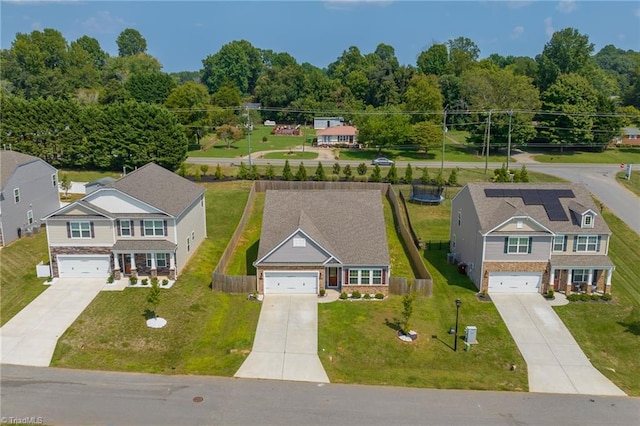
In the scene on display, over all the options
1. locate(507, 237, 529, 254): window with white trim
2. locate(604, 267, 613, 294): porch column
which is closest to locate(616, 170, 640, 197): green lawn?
locate(604, 267, 613, 294): porch column

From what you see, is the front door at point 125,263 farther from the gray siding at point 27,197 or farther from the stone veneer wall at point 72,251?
the gray siding at point 27,197

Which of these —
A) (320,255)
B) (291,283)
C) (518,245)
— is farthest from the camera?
(518,245)

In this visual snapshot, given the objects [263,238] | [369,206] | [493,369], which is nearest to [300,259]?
[263,238]

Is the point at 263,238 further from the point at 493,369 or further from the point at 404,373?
the point at 493,369

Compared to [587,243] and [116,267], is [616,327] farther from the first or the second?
[116,267]

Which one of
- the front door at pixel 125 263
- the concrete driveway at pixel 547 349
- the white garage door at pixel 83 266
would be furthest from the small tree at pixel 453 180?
the white garage door at pixel 83 266

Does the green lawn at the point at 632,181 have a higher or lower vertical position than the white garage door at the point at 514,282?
higher

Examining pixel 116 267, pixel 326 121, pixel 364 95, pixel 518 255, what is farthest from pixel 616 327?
pixel 364 95

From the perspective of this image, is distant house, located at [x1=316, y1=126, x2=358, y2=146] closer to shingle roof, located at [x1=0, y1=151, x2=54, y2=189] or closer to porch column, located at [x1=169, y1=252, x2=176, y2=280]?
shingle roof, located at [x1=0, y1=151, x2=54, y2=189]
